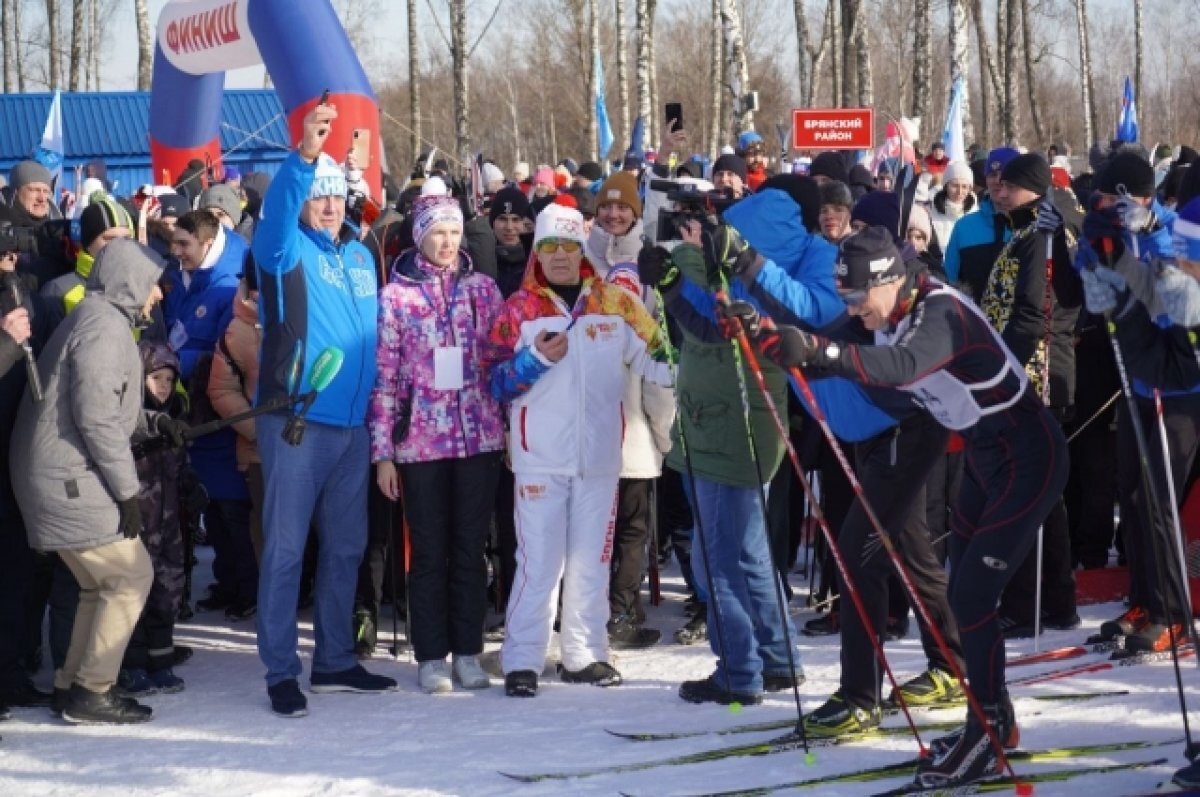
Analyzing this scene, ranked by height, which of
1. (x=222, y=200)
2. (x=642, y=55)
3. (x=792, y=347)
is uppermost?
(x=642, y=55)

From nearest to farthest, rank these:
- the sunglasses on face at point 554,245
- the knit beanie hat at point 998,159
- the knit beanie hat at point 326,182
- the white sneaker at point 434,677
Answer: the knit beanie hat at point 326,182
the white sneaker at point 434,677
the sunglasses on face at point 554,245
the knit beanie hat at point 998,159

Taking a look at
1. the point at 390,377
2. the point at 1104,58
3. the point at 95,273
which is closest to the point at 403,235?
the point at 390,377

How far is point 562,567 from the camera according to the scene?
6594 mm

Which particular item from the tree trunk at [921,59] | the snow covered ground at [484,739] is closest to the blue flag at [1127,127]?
the snow covered ground at [484,739]

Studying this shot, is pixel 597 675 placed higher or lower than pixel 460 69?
lower

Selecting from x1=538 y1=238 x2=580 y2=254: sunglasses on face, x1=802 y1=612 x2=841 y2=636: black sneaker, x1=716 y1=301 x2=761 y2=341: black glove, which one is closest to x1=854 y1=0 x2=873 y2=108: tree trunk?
x1=802 y1=612 x2=841 y2=636: black sneaker

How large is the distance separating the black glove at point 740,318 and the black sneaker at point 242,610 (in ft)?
13.1

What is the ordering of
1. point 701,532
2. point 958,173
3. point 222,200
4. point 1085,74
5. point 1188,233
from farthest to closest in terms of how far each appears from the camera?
point 1085,74 → point 958,173 → point 222,200 → point 701,532 → point 1188,233

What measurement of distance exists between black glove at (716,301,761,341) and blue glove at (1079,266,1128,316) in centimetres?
107

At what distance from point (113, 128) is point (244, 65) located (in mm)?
13551

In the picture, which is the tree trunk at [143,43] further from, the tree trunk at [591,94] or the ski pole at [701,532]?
the ski pole at [701,532]

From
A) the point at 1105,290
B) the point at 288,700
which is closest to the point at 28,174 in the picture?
the point at 288,700

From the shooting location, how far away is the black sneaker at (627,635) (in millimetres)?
7129

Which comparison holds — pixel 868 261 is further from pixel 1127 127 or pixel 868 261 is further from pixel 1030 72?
pixel 1030 72
